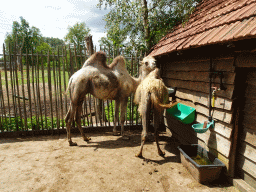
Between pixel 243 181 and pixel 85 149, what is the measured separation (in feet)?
10.7

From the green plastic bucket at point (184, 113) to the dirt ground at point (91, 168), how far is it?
892 millimetres

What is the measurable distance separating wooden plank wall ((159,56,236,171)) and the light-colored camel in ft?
3.26

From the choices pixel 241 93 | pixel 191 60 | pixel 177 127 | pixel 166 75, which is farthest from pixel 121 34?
pixel 241 93

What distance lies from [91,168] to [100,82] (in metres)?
2.03

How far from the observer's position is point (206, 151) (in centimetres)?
316

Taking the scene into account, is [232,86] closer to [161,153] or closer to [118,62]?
[161,153]

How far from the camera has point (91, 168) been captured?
10.4 ft

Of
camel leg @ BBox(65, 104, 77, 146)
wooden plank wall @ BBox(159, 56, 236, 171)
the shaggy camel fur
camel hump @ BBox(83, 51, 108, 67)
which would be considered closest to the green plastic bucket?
wooden plank wall @ BBox(159, 56, 236, 171)

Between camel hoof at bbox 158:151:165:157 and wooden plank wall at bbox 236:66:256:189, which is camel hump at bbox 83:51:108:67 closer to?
camel hoof at bbox 158:151:165:157

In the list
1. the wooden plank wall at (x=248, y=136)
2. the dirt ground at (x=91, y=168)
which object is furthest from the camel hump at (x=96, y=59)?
the wooden plank wall at (x=248, y=136)

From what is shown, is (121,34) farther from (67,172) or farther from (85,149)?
(67,172)

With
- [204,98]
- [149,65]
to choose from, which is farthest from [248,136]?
[149,65]

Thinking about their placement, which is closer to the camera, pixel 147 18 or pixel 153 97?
pixel 153 97

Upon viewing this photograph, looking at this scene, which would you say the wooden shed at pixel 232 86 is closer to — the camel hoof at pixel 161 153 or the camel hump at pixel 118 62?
the camel hoof at pixel 161 153
